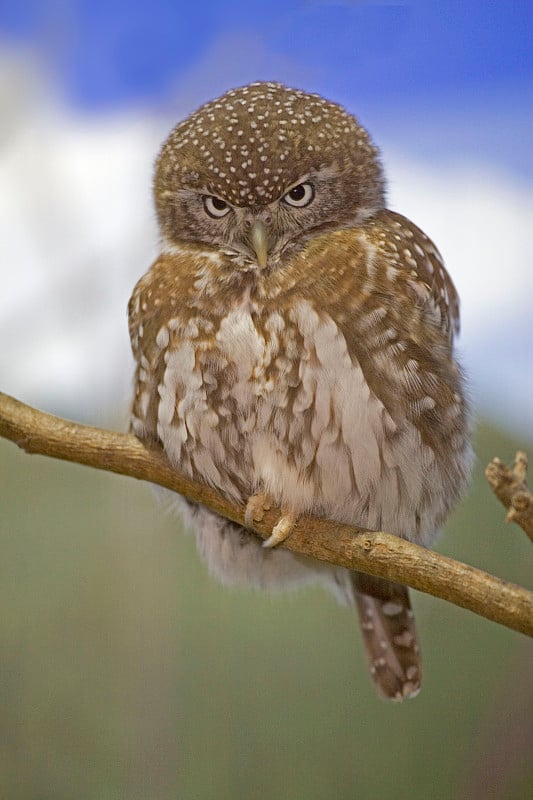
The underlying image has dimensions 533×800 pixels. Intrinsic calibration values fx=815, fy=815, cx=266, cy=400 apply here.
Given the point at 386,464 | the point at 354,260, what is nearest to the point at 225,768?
the point at 386,464

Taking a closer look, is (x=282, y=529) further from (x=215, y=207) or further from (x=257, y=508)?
(x=215, y=207)

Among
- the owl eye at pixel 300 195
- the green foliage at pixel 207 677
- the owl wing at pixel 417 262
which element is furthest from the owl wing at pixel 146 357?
the green foliage at pixel 207 677

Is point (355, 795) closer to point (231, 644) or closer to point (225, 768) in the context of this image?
point (225, 768)

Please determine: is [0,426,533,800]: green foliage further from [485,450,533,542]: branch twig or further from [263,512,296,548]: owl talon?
[485,450,533,542]: branch twig

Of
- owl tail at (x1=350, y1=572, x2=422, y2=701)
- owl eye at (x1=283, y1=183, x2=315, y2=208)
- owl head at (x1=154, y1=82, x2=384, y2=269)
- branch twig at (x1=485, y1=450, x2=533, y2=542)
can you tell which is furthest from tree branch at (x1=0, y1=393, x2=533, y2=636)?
owl eye at (x1=283, y1=183, x2=315, y2=208)

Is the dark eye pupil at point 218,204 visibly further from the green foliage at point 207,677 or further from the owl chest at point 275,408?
the green foliage at point 207,677

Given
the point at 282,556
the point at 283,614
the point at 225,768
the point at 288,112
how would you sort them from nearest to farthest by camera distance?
1. the point at 288,112
2. the point at 282,556
3. the point at 225,768
4. the point at 283,614
